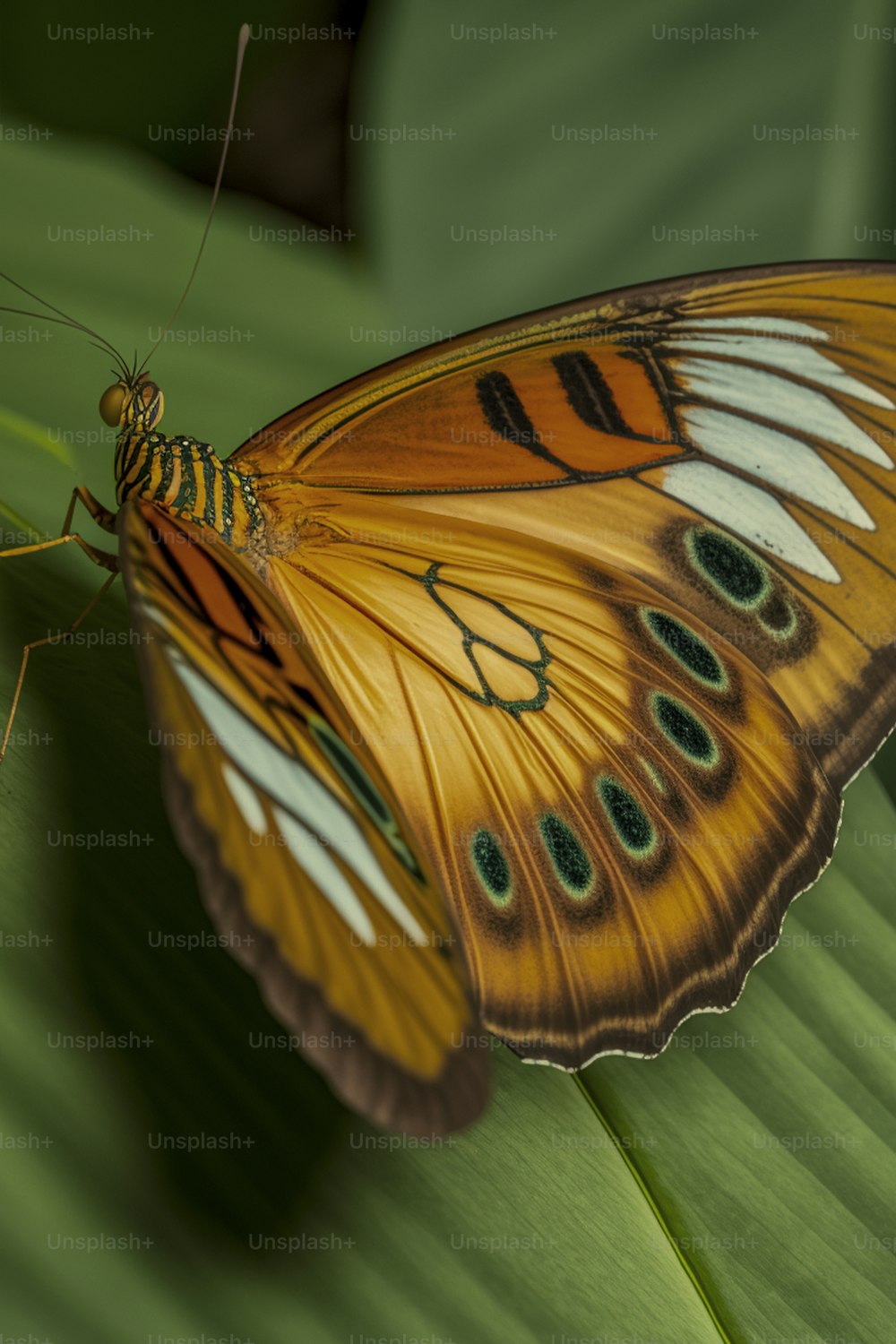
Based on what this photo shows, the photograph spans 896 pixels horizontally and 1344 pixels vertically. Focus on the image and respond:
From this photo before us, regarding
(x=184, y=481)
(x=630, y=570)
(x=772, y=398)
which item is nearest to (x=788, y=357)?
(x=772, y=398)

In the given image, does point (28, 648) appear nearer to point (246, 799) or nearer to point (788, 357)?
point (246, 799)

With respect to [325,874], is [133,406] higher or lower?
higher

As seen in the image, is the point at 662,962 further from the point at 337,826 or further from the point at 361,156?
the point at 361,156

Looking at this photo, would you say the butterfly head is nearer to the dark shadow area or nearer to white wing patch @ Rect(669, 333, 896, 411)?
the dark shadow area

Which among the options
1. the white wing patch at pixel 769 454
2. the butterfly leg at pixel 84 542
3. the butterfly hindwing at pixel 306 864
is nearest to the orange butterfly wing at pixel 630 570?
the white wing patch at pixel 769 454

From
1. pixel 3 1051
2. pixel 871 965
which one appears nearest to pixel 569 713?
pixel 871 965

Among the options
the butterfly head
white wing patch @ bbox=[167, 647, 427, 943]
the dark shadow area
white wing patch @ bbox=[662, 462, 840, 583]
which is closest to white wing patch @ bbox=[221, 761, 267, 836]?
white wing patch @ bbox=[167, 647, 427, 943]
